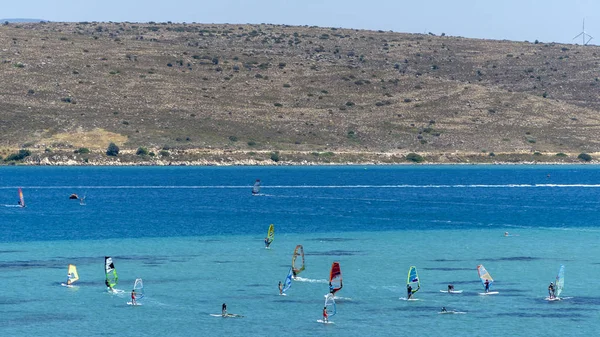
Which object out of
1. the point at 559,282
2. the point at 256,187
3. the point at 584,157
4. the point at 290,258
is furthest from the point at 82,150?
the point at 559,282

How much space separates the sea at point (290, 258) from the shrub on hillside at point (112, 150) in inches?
974

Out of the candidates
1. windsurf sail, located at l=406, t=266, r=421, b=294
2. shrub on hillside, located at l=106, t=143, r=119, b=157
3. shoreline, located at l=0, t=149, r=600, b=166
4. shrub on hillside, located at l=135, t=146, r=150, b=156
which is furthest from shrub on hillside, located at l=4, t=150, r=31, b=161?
windsurf sail, located at l=406, t=266, r=421, b=294

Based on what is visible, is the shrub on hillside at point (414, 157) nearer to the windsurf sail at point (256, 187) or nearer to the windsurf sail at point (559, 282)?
the windsurf sail at point (256, 187)

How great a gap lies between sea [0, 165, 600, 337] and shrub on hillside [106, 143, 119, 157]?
24729mm

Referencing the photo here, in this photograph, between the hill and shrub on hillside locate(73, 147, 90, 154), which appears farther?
the hill

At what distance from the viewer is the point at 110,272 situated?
48.7 m

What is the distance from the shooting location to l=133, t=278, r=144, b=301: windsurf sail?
45237 millimetres

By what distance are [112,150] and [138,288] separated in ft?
339

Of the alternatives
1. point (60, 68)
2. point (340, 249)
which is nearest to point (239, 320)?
point (340, 249)

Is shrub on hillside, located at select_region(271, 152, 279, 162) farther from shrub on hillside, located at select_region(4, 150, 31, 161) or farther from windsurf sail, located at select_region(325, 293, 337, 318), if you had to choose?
windsurf sail, located at select_region(325, 293, 337, 318)

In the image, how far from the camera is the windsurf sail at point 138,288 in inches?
1781

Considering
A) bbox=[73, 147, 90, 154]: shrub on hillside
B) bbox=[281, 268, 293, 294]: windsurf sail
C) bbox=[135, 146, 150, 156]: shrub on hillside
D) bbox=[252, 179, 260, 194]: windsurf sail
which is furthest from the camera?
bbox=[135, 146, 150, 156]: shrub on hillside

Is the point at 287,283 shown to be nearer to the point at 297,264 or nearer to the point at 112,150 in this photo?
the point at 297,264

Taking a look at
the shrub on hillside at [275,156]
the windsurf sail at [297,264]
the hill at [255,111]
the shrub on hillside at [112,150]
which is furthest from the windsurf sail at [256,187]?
the windsurf sail at [297,264]
